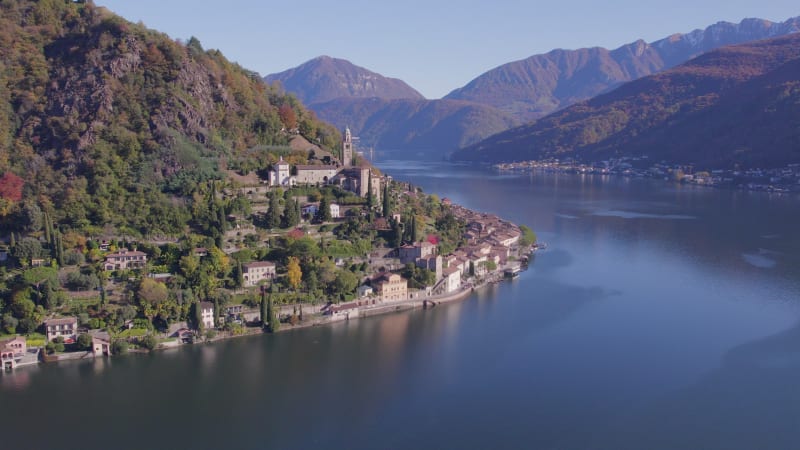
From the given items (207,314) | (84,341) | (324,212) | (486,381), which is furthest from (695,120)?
(84,341)

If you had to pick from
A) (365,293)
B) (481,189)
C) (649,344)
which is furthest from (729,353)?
(481,189)

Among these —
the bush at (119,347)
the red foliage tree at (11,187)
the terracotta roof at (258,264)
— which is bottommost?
the bush at (119,347)

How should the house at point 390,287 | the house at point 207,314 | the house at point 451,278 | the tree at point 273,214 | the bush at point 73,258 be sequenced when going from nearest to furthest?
the house at point 207,314 → the bush at point 73,258 → the house at point 390,287 → the tree at point 273,214 → the house at point 451,278

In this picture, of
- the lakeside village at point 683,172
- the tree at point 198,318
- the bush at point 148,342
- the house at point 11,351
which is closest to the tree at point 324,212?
the tree at point 198,318

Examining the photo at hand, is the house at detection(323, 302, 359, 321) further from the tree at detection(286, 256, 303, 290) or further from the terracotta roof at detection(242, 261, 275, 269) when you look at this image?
the terracotta roof at detection(242, 261, 275, 269)

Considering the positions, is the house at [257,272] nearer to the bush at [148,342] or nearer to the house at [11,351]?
the bush at [148,342]

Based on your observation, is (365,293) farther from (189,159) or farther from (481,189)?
(481,189)

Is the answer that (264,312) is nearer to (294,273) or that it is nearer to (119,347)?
(294,273)

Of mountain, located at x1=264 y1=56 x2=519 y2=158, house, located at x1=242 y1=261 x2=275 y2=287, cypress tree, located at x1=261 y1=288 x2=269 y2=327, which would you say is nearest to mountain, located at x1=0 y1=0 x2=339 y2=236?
house, located at x1=242 y1=261 x2=275 y2=287
